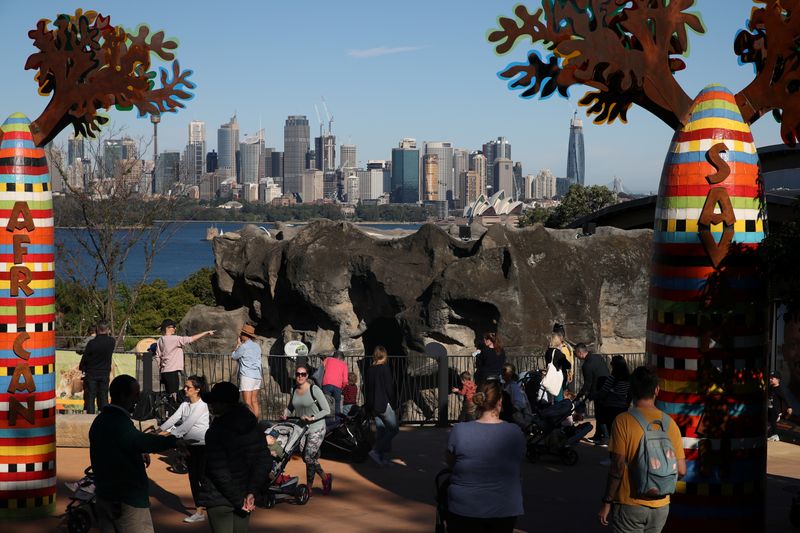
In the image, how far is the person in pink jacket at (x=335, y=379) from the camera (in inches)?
595

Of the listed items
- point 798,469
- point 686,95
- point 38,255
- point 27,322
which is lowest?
point 798,469

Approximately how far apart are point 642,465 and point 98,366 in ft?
34.8

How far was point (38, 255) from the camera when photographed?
11.0 metres

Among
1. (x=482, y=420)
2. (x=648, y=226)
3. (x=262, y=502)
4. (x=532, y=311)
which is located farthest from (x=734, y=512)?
(x=648, y=226)

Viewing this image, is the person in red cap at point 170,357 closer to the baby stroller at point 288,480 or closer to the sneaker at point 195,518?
the baby stroller at point 288,480

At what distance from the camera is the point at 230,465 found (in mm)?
7770

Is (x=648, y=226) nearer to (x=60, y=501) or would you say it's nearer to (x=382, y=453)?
(x=382, y=453)

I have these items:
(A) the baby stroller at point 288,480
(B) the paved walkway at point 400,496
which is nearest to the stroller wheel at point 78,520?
(B) the paved walkway at point 400,496

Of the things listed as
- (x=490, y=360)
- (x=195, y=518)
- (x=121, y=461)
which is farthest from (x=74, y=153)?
(x=121, y=461)

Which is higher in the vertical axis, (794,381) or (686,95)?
(686,95)

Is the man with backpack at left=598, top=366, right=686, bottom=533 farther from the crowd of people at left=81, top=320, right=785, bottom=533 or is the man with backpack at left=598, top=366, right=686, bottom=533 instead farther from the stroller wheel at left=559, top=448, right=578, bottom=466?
the stroller wheel at left=559, top=448, right=578, bottom=466

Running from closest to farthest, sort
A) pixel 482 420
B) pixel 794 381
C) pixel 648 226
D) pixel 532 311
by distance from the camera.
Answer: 1. pixel 482 420
2. pixel 794 381
3. pixel 532 311
4. pixel 648 226

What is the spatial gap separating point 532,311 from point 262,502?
1397 centimetres

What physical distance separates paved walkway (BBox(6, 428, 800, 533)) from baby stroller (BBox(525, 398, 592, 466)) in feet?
0.57
